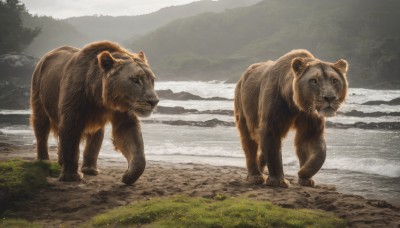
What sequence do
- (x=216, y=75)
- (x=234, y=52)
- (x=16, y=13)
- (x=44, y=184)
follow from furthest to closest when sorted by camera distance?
(x=234, y=52)
(x=216, y=75)
(x=16, y=13)
(x=44, y=184)

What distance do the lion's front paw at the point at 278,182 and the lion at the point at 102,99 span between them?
2.23 metres

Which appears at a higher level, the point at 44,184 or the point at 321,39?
the point at 321,39

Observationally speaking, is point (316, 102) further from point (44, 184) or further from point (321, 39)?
point (321, 39)

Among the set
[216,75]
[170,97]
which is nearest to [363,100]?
[170,97]

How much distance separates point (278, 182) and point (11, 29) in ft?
182

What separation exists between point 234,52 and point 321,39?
30.4 m

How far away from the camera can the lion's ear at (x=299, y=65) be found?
286 inches

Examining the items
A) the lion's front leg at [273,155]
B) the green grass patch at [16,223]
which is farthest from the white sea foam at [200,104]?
the green grass patch at [16,223]

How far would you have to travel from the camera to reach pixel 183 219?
5.81 meters

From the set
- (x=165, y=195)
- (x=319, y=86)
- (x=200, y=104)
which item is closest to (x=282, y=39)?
(x=200, y=104)

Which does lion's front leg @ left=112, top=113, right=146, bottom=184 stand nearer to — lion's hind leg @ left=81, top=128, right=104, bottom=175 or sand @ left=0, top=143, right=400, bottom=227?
sand @ left=0, top=143, right=400, bottom=227

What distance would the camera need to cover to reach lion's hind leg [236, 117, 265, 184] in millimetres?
8867

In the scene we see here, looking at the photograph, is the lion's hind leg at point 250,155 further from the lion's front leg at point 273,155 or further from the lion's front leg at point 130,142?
the lion's front leg at point 130,142

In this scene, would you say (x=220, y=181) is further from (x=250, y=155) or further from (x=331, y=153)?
(x=331, y=153)
